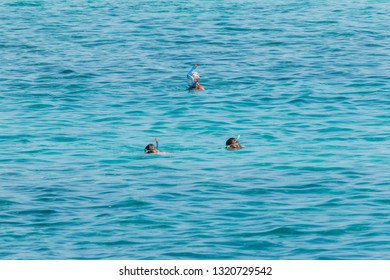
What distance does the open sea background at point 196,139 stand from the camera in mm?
32250

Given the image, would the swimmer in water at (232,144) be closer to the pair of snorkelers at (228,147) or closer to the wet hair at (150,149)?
the pair of snorkelers at (228,147)

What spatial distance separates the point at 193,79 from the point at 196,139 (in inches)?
396

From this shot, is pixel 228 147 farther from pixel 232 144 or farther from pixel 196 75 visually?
pixel 196 75

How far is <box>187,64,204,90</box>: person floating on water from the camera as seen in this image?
54.7 meters

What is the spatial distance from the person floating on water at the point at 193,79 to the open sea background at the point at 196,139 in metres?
0.53

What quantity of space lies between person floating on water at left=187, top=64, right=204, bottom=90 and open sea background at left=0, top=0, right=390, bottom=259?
0.53m

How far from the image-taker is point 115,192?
122 feet

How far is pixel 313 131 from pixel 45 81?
720 inches

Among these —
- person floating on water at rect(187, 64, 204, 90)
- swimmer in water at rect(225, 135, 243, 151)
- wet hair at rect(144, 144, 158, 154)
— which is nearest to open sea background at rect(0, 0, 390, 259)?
swimmer in water at rect(225, 135, 243, 151)

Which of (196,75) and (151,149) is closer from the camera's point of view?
(151,149)

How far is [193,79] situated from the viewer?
5506 centimetres

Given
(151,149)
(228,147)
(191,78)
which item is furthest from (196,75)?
(151,149)

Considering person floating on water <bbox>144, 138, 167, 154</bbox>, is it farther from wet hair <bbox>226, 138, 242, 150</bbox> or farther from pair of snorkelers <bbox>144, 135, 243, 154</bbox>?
wet hair <bbox>226, 138, 242, 150</bbox>

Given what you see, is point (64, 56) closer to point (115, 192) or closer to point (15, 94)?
point (15, 94)
